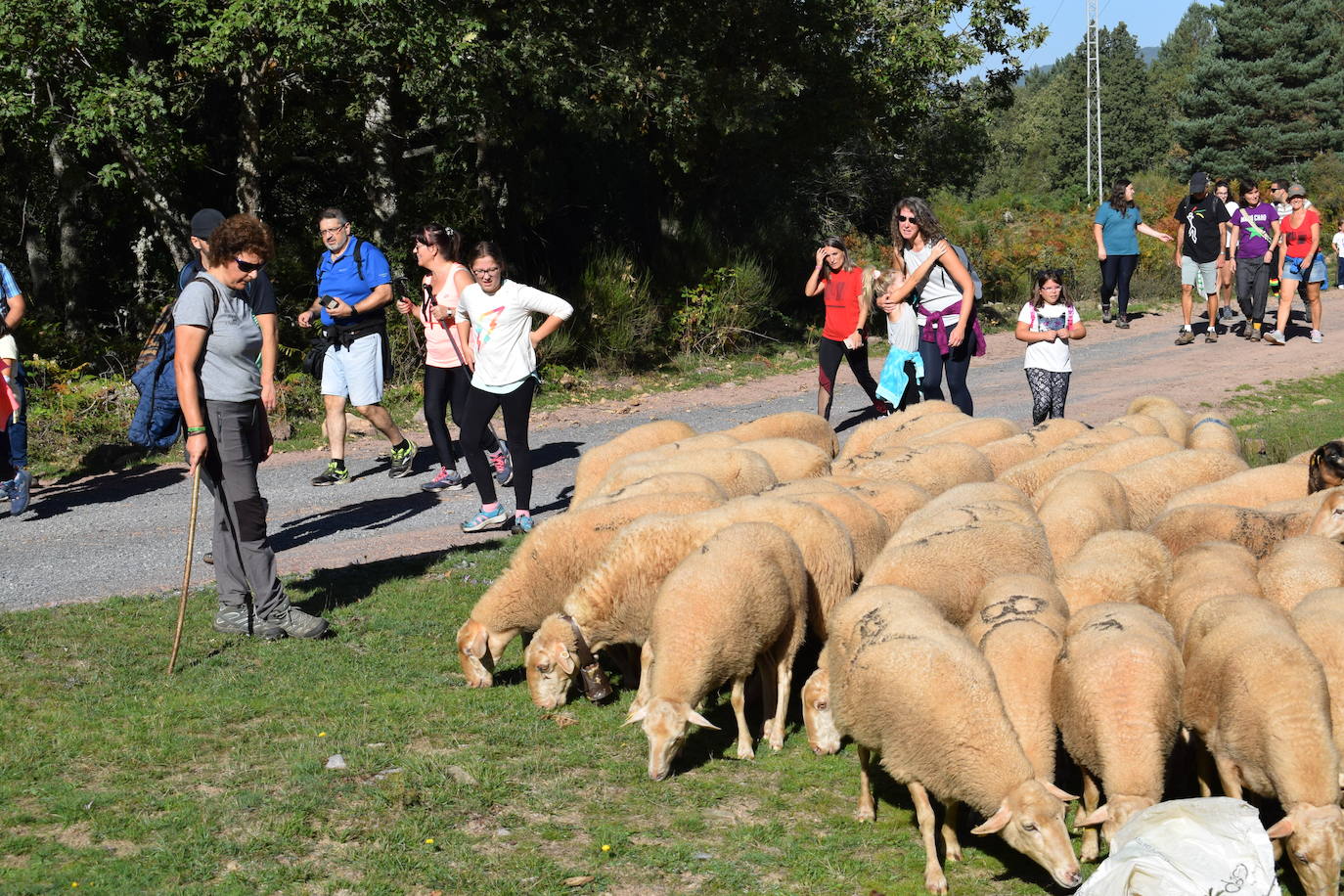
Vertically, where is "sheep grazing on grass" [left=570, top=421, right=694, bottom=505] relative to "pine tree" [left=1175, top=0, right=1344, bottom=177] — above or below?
below

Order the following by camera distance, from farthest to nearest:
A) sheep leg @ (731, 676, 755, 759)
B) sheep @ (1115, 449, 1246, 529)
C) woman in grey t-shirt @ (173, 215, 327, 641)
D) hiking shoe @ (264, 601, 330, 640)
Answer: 1. sheep @ (1115, 449, 1246, 529)
2. hiking shoe @ (264, 601, 330, 640)
3. woman in grey t-shirt @ (173, 215, 327, 641)
4. sheep leg @ (731, 676, 755, 759)

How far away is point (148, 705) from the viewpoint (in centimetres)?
620

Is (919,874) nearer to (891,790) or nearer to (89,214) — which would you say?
(891,790)

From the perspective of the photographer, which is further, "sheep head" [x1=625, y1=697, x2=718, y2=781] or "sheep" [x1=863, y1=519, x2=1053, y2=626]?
"sheep" [x1=863, y1=519, x2=1053, y2=626]

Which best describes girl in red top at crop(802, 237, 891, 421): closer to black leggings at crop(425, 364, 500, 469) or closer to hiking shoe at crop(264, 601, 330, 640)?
black leggings at crop(425, 364, 500, 469)

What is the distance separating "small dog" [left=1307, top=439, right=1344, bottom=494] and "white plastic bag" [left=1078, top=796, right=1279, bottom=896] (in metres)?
3.70

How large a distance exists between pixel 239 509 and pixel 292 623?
2.42 feet

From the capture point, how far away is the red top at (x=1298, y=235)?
17.1 metres

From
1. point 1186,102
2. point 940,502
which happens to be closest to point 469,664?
point 940,502

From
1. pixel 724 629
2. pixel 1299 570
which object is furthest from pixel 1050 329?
pixel 724 629

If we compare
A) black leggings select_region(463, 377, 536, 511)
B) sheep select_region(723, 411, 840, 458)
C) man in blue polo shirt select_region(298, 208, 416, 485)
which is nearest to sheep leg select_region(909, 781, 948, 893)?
sheep select_region(723, 411, 840, 458)

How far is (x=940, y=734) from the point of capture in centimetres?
487

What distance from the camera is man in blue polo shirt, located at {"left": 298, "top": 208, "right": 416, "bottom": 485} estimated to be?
10828 millimetres

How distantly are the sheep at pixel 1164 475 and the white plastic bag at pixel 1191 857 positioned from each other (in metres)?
3.56
